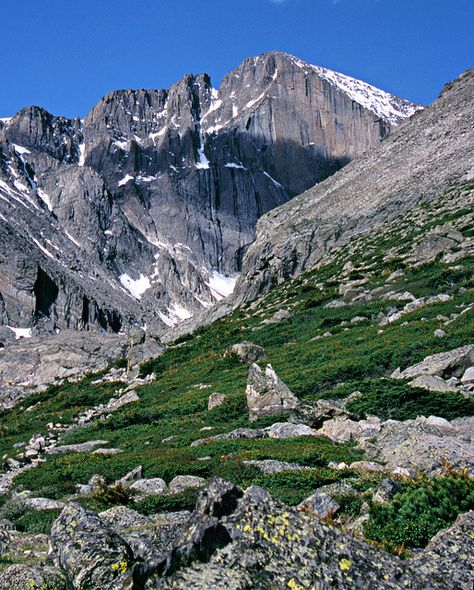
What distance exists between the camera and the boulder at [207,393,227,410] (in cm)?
2525

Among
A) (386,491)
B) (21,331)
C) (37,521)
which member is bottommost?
(386,491)

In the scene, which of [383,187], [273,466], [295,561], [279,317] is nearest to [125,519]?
[273,466]

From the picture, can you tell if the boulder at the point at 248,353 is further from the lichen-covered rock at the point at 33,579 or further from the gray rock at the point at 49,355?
the gray rock at the point at 49,355

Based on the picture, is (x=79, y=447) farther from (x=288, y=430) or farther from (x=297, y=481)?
(x=297, y=481)

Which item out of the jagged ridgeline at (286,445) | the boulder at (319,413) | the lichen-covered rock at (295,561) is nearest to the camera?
the lichen-covered rock at (295,561)

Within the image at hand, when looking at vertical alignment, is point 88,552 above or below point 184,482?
above

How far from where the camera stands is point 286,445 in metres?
17.0

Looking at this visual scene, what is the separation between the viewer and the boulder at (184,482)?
13.6 m

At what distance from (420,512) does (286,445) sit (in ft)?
29.2

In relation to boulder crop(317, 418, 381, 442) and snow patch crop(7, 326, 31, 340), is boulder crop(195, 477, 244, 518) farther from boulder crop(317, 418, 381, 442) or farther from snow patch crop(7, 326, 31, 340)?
snow patch crop(7, 326, 31, 340)

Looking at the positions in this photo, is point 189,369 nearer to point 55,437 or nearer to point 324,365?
point 55,437

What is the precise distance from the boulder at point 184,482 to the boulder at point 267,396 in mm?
7404

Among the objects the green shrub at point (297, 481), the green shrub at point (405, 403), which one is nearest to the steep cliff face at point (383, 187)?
the green shrub at point (405, 403)

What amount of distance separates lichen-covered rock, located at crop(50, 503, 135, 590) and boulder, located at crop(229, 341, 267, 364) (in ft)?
90.6
